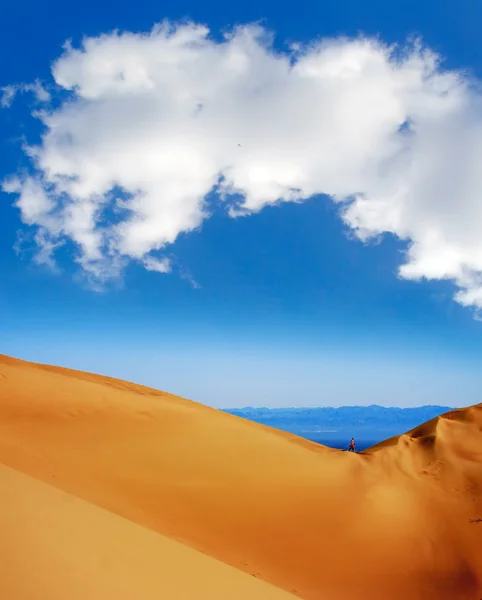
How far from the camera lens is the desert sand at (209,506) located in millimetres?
4336

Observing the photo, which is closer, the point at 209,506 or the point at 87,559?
the point at 87,559

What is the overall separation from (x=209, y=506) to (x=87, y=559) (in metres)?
5.26

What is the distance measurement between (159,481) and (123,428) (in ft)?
8.24

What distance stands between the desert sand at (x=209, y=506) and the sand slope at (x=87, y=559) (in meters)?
0.02

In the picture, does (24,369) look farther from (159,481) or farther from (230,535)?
(230,535)

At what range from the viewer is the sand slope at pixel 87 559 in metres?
3.57

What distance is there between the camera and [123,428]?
11320mm

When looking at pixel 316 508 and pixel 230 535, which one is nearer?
pixel 230 535

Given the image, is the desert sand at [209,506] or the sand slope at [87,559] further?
the desert sand at [209,506]

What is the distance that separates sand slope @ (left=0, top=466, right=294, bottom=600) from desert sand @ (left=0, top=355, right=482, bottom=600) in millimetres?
18

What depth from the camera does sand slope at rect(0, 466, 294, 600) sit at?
357 centimetres

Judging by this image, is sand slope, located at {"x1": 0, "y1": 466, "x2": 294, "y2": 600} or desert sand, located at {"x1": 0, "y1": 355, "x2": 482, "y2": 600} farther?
desert sand, located at {"x1": 0, "y1": 355, "x2": 482, "y2": 600}

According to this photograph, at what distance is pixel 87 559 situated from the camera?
13.4 feet

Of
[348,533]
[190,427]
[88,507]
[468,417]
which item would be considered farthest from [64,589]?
[468,417]
